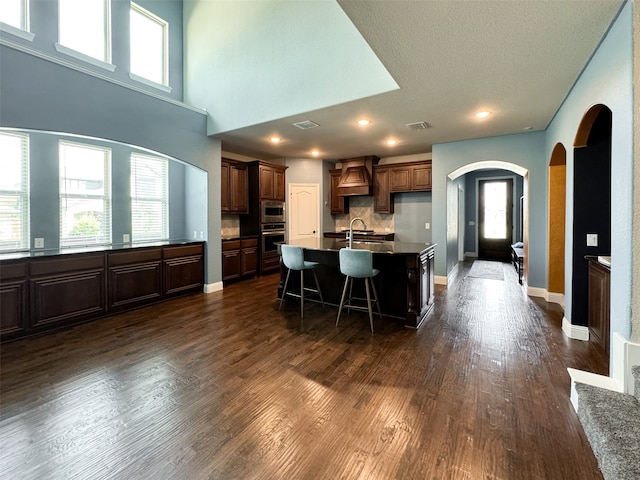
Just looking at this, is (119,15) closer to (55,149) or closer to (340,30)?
(55,149)

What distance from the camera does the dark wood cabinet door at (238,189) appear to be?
5914 mm

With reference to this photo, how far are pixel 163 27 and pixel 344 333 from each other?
6271 millimetres

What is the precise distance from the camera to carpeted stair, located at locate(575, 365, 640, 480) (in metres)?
1.30

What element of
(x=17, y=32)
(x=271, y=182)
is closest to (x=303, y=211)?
(x=271, y=182)

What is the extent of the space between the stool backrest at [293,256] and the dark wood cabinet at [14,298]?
2.84 m

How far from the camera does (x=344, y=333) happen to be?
3.25 m

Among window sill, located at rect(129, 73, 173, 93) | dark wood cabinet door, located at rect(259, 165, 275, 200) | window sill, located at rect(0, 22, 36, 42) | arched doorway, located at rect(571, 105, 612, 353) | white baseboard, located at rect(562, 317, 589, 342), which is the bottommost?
white baseboard, located at rect(562, 317, 589, 342)

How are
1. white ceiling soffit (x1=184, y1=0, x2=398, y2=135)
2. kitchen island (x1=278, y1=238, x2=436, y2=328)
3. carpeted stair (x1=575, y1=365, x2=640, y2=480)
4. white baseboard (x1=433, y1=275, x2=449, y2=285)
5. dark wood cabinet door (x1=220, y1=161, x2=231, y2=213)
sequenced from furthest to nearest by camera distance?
dark wood cabinet door (x1=220, y1=161, x2=231, y2=213) < white baseboard (x1=433, y1=275, x2=449, y2=285) < white ceiling soffit (x1=184, y1=0, x2=398, y2=135) < kitchen island (x1=278, y1=238, x2=436, y2=328) < carpeted stair (x1=575, y1=365, x2=640, y2=480)

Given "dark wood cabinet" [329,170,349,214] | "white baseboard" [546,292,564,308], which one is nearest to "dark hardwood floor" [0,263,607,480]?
"white baseboard" [546,292,564,308]

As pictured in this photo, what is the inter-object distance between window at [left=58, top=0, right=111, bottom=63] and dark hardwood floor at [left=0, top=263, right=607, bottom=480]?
13.1 feet

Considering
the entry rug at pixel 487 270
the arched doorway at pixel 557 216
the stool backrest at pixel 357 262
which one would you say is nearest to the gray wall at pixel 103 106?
the stool backrest at pixel 357 262

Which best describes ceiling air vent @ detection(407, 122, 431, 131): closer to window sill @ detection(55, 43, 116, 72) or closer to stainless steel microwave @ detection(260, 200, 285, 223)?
stainless steel microwave @ detection(260, 200, 285, 223)

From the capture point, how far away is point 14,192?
11.7ft

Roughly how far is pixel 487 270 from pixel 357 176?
3918 millimetres
